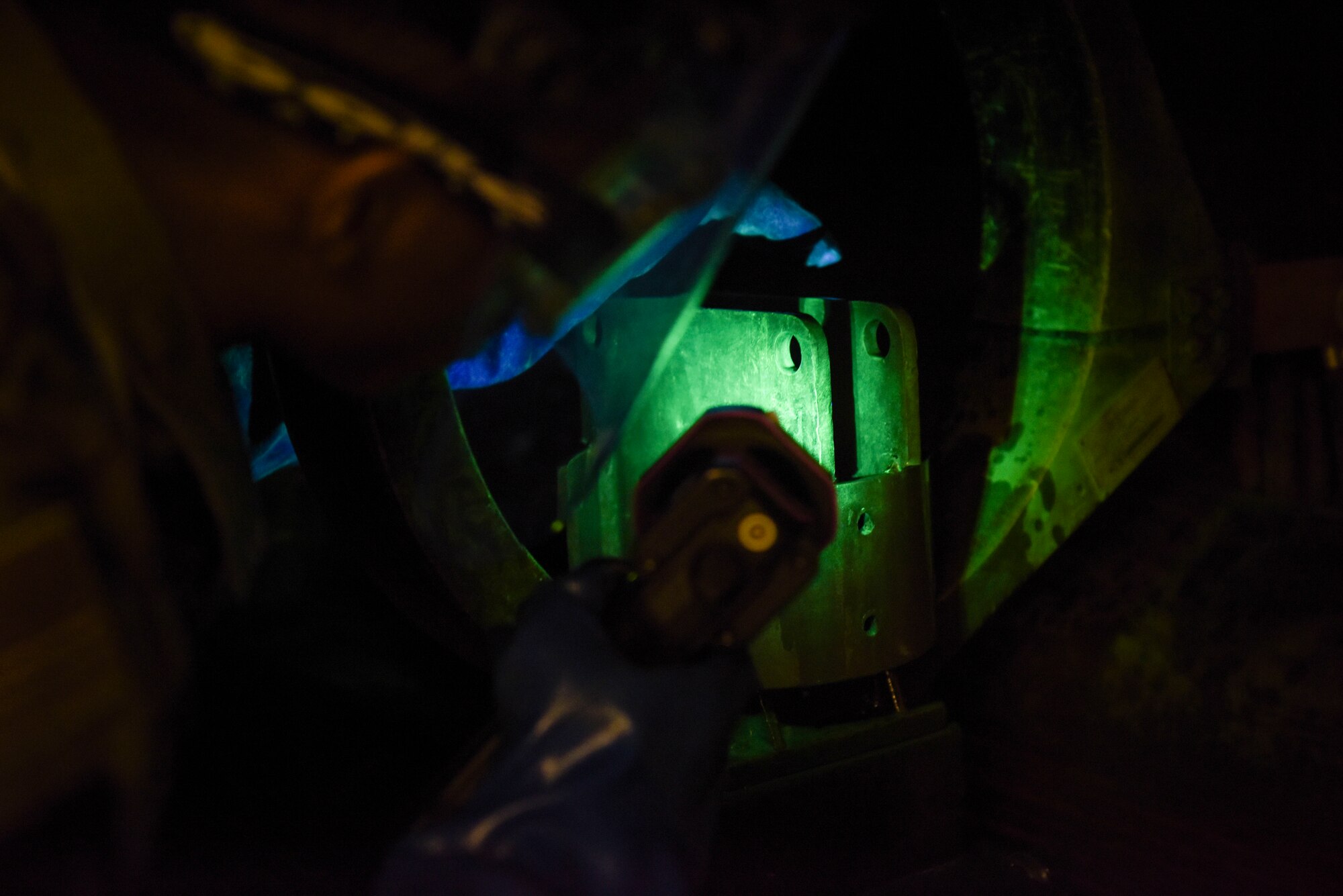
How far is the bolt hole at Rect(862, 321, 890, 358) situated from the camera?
1014 millimetres

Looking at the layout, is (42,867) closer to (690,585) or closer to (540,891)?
(540,891)

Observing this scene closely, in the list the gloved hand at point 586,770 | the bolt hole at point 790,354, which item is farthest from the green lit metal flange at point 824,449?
the gloved hand at point 586,770

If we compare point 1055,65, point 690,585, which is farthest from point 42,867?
point 1055,65

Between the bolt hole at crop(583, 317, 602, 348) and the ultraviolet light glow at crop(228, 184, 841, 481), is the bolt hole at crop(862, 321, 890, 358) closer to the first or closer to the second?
the ultraviolet light glow at crop(228, 184, 841, 481)

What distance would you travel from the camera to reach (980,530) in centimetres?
110

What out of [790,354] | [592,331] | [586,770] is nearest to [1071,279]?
[790,354]

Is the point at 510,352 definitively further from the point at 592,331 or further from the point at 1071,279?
the point at 1071,279

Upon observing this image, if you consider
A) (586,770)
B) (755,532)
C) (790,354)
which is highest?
(790,354)

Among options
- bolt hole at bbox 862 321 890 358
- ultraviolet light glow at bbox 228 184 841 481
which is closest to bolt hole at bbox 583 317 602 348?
ultraviolet light glow at bbox 228 184 841 481

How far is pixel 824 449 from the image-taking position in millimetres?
997

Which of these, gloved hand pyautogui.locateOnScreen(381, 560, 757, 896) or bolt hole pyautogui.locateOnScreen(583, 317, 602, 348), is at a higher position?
bolt hole pyautogui.locateOnScreen(583, 317, 602, 348)

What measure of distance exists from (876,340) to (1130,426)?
0.33m

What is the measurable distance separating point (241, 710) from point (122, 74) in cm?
74

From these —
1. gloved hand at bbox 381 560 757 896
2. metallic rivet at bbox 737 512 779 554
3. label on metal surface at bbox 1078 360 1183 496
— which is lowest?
gloved hand at bbox 381 560 757 896
